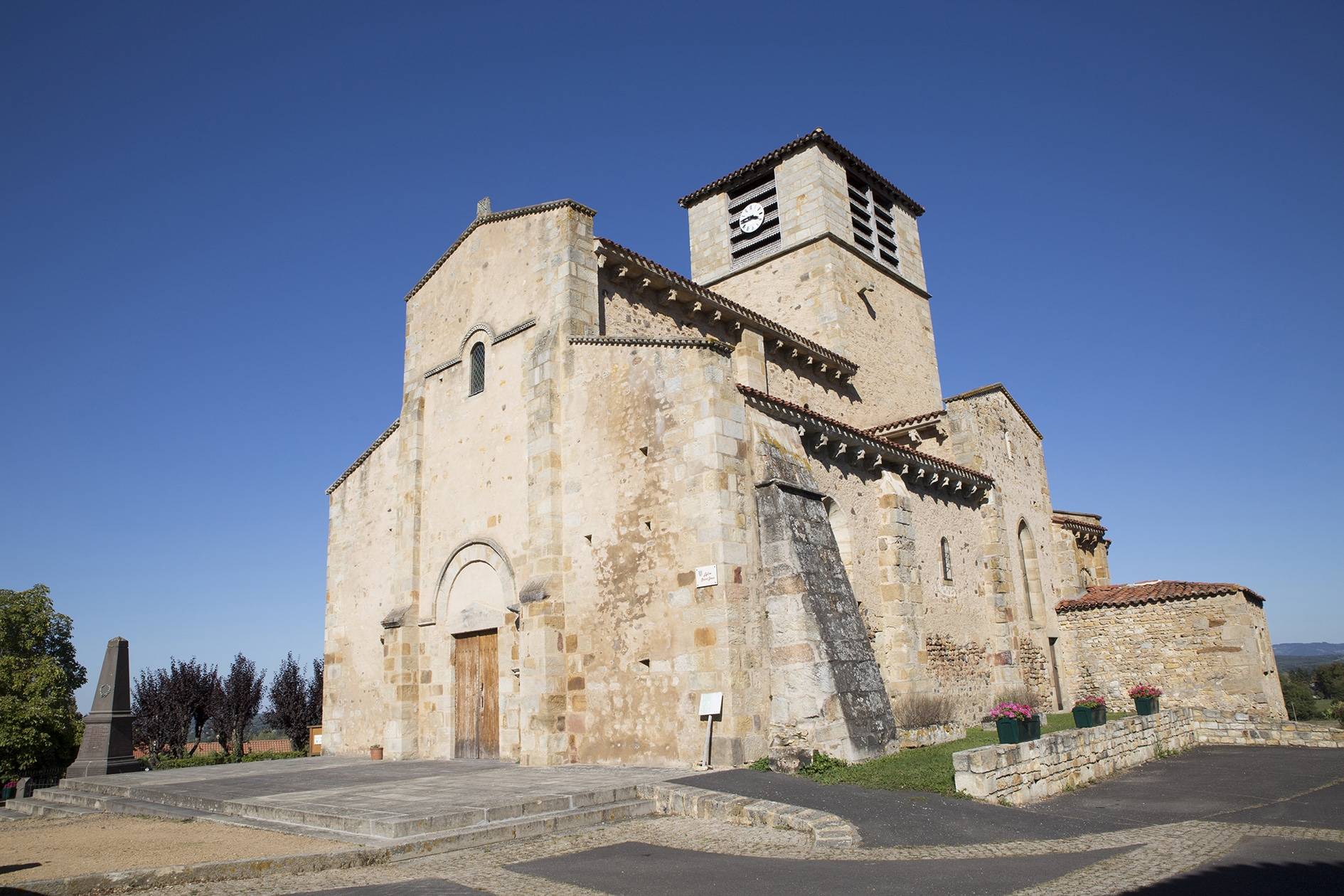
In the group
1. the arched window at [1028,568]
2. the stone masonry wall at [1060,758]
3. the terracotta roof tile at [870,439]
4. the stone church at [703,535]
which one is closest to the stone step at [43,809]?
the stone church at [703,535]

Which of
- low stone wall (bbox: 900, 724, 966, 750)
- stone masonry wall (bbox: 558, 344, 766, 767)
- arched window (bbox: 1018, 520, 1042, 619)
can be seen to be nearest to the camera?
stone masonry wall (bbox: 558, 344, 766, 767)

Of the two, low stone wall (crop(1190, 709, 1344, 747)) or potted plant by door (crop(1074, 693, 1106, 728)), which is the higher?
potted plant by door (crop(1074, 693, 1106, 728))

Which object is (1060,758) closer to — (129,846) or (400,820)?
(400,820)

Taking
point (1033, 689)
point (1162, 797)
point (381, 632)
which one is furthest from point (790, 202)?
point (1162, 797)

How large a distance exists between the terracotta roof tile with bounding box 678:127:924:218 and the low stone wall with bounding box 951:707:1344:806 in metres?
16.9

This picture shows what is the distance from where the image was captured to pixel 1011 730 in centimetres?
1064

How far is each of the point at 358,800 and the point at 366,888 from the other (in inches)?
148

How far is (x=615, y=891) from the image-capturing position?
246 inches

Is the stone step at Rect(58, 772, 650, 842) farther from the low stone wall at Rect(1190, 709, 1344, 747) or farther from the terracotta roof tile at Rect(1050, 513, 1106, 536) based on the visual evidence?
the terracotta roof tile at Rect(1050, 513, 1106, 536)

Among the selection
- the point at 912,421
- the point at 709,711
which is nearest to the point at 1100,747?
the point at 709,711

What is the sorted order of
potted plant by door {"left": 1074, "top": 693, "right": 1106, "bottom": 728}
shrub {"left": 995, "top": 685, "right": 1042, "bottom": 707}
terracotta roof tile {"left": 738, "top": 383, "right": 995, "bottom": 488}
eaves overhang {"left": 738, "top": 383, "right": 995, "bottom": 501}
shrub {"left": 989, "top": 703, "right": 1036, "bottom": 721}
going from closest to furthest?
shrub {"left": 989, "top": 703, "right": 1036, "bottom": 721} → potted plant by door {"left": 1074, "top": 693, "right": 1106, "bottom": 728} → terracotta roof tile {"left": 738, "top": 383, "right": 995, "bottom": 488} → eaves overhang {"left": 738, "top": 383, "right": 995, "bottom": 501} → shrub {"left": 995, "top": 685, "right": 1042, "bottom": 707}

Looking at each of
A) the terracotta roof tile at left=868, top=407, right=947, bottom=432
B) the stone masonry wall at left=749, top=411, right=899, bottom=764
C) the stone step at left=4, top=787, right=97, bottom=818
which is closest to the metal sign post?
→ the stone masonry wall at left=749, top=411, right=899, bottom=764

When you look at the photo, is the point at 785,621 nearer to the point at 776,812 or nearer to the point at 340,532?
the point at 776,812

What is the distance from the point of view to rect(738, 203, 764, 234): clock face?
24.6 m
